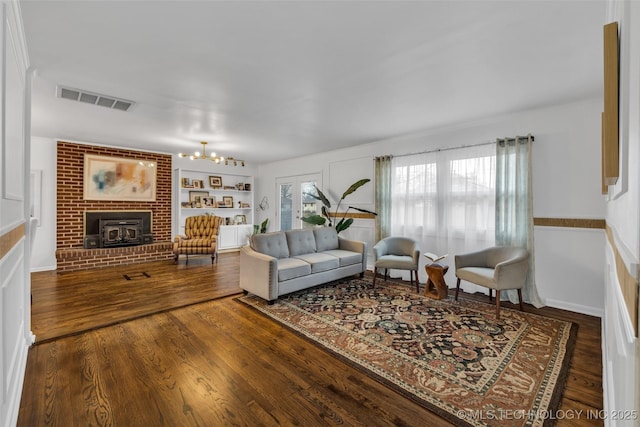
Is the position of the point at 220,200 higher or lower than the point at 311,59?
lower

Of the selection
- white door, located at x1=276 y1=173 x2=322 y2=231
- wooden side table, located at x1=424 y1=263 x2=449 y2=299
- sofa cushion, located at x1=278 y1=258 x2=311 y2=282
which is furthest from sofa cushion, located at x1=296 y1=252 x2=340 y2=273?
white door, located at x1=276 y1=173 x2=322 y2=231

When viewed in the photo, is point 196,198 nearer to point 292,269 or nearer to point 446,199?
point 292,269

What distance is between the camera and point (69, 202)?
5.43 m

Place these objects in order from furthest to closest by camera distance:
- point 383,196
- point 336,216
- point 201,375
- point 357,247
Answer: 1. point 336,216
2. point 383,196
3. point 357,247
4. point 201,375

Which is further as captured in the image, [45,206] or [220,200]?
[220,200]

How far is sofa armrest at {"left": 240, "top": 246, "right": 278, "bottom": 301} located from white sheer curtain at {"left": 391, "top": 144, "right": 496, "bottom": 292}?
8.02 feet

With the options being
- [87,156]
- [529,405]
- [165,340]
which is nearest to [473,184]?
[529,405]

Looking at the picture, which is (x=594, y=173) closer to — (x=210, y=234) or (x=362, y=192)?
(x=362, y=192)

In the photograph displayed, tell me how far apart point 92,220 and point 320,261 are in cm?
489

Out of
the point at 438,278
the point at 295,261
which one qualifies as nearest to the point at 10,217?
the point at 295,261

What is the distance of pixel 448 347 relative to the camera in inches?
99.0

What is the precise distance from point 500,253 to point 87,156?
7408 mm

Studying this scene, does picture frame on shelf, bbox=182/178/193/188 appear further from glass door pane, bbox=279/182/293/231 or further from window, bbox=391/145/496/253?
window, bbox=391/145/496/253

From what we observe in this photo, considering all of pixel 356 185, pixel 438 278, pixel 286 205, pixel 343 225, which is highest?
pixel 356 185
